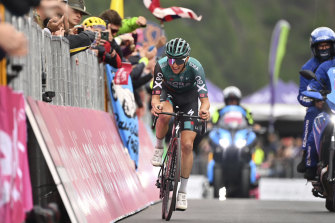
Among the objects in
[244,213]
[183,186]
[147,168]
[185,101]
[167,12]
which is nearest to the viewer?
[183,186]

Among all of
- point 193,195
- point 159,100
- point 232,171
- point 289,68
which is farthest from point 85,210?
point 289,68

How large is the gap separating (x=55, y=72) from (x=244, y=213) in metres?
3.62

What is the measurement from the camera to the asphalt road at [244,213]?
1170cm

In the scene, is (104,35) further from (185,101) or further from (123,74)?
(185,101)

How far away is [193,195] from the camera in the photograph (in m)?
24.1

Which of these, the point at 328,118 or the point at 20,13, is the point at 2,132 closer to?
the point at 20,13

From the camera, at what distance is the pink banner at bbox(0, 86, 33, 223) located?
23.5ft

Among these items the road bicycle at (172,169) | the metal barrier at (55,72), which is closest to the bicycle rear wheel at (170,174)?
the road bicycle at (172,169)

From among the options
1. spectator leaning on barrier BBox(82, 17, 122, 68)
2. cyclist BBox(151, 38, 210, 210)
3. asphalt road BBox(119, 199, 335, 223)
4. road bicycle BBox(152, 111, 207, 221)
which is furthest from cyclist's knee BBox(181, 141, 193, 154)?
spectator leaning on barrier BBox(82, 17, 122, 68)

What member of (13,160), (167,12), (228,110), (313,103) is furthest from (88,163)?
(228,110)

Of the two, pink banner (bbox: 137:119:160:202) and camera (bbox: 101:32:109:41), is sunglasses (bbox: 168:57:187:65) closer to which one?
camera (bbox: 101:32:109:41)

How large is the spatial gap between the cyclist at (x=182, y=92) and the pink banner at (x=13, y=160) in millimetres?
4106

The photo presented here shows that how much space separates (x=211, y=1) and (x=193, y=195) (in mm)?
95339

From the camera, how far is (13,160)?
743 cm
